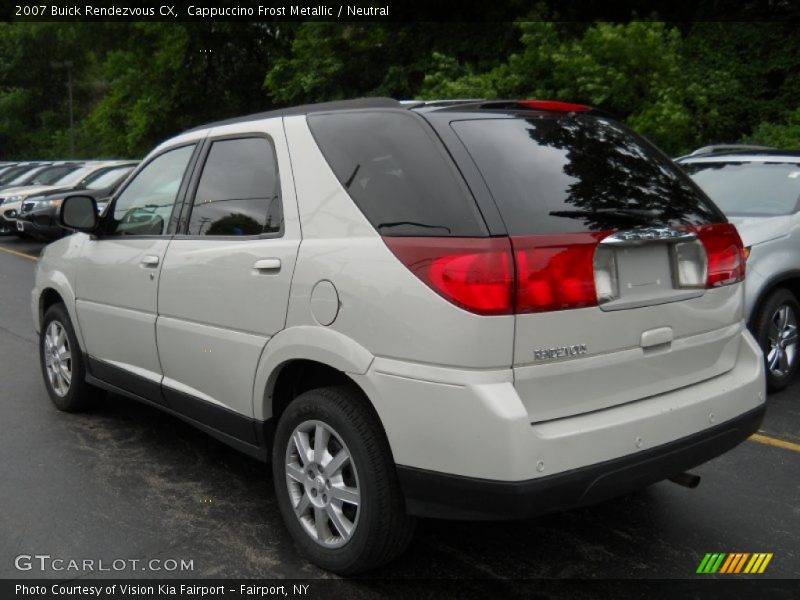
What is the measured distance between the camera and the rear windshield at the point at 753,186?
6438mm

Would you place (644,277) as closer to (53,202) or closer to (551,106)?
(551,106)

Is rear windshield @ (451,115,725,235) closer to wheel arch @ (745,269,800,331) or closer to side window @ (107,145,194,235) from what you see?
side window @ (107,145,194,235)

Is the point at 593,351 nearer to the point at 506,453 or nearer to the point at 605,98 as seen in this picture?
the point at 506,453

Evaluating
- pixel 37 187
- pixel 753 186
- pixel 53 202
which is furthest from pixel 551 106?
pixel 37 187

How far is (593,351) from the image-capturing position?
293 cm

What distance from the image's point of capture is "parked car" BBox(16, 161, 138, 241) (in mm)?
15680

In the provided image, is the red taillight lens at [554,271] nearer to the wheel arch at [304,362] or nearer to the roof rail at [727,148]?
the wheel arch at [304,362]

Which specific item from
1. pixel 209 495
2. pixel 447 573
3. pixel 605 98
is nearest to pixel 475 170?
pixel 447 573

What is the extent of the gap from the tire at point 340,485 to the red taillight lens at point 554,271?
2.43ft

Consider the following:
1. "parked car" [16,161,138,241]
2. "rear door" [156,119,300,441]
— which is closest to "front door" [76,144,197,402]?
"rear door" [156,119,300,441]

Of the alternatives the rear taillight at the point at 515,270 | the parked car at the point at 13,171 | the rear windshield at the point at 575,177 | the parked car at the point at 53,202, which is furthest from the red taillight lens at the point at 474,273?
the parked car at the point at 13,171

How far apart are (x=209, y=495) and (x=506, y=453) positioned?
6.43ft

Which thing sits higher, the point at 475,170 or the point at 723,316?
the point at 475,170

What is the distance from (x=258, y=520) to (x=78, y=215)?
7.08ft
